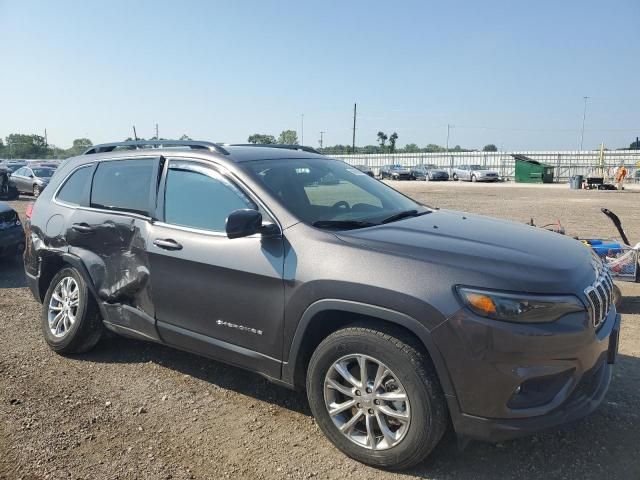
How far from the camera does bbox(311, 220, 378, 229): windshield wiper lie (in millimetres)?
3307

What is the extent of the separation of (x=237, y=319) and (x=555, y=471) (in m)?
1.99

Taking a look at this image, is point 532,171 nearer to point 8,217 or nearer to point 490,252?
point 8,217

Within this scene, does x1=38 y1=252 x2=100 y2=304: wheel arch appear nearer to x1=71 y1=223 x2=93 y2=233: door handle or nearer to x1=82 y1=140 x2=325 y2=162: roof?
x1=71 y1=223 x2=93 y2=233: door handle

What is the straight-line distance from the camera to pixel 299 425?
346cm

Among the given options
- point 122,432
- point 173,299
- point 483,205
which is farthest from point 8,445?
point 483,205

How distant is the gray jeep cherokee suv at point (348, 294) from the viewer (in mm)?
2637

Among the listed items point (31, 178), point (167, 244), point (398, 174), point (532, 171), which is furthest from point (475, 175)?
point (167, 244)

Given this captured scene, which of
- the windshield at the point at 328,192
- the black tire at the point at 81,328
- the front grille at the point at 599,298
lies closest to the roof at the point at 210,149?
the windshield at the point at 328,192

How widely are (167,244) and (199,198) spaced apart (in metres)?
0.38

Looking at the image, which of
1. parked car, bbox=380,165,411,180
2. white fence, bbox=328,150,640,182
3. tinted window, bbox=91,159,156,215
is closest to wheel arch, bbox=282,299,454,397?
tinted window, bbox=91,159,156,215

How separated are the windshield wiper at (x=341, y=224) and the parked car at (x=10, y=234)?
6.59 meters

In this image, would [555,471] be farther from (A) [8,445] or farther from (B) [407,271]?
(A) [8,445]

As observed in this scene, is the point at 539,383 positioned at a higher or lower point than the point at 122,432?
higher

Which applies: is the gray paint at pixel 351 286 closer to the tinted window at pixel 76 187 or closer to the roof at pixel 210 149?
the roof at pixel 210 149
